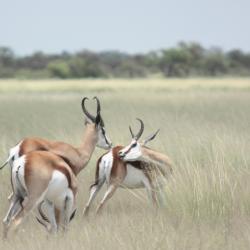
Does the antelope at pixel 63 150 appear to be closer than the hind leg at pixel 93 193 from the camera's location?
Yes

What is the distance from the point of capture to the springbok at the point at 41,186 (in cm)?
713

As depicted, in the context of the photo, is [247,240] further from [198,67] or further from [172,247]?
[198,67]

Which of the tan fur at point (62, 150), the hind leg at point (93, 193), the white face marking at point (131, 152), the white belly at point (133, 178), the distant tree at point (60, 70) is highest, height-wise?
the tan fur at point (62, 150)

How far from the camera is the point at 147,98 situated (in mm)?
30203

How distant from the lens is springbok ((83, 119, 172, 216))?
Result: 9016 millimetres

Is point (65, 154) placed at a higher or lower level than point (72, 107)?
higher

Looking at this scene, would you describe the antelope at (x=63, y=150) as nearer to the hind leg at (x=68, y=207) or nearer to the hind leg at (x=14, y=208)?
the hind leg at (x=14, y=208)

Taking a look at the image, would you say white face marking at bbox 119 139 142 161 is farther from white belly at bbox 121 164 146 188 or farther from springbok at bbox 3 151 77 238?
springbok at bbox 3 151 77 238

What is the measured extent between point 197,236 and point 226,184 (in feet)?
5.60

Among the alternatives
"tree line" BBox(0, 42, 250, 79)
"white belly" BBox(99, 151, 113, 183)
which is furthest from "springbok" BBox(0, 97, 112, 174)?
"tree line" BBox(0, 42, 250, 79)

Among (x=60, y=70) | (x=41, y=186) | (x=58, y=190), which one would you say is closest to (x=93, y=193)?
(x=58, y=190)

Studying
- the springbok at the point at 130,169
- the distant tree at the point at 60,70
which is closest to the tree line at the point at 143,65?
the distant tree at the point at 60,70

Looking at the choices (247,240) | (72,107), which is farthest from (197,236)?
(72,107)

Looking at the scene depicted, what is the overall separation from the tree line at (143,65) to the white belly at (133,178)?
217ft
